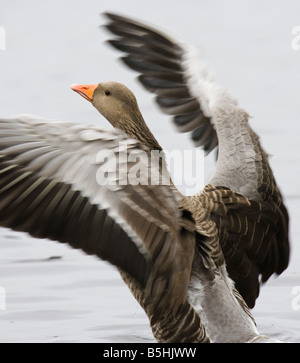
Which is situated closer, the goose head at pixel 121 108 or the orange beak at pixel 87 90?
the goose head at pixel 121 108

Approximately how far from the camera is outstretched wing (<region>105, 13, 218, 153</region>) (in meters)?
10.8

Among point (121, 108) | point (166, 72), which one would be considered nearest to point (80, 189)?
point (121, 108)

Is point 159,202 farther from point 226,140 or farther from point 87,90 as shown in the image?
point 87,90

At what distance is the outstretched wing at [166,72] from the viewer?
1077 cm

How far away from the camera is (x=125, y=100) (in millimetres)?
9828

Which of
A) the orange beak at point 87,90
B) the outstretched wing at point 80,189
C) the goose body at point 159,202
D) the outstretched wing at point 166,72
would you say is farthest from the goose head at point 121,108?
the outstretched wing at point 80,189

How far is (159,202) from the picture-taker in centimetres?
832

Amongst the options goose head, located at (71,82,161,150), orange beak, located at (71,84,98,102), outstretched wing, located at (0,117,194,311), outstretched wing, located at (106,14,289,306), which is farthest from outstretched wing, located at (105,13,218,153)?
outstretched wing, located at (0,117,194,311)

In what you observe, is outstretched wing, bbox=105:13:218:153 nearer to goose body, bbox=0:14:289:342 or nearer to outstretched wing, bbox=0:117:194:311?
goose body, bbox=0:14:289:342

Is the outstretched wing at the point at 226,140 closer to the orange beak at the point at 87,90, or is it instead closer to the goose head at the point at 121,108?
the orange beak at the point at 87,90

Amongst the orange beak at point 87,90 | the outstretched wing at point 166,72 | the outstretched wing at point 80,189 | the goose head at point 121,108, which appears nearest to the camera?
the outstretched wing at point 80,189

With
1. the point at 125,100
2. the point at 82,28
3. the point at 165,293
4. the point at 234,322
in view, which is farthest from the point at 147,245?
the point at 82,28
